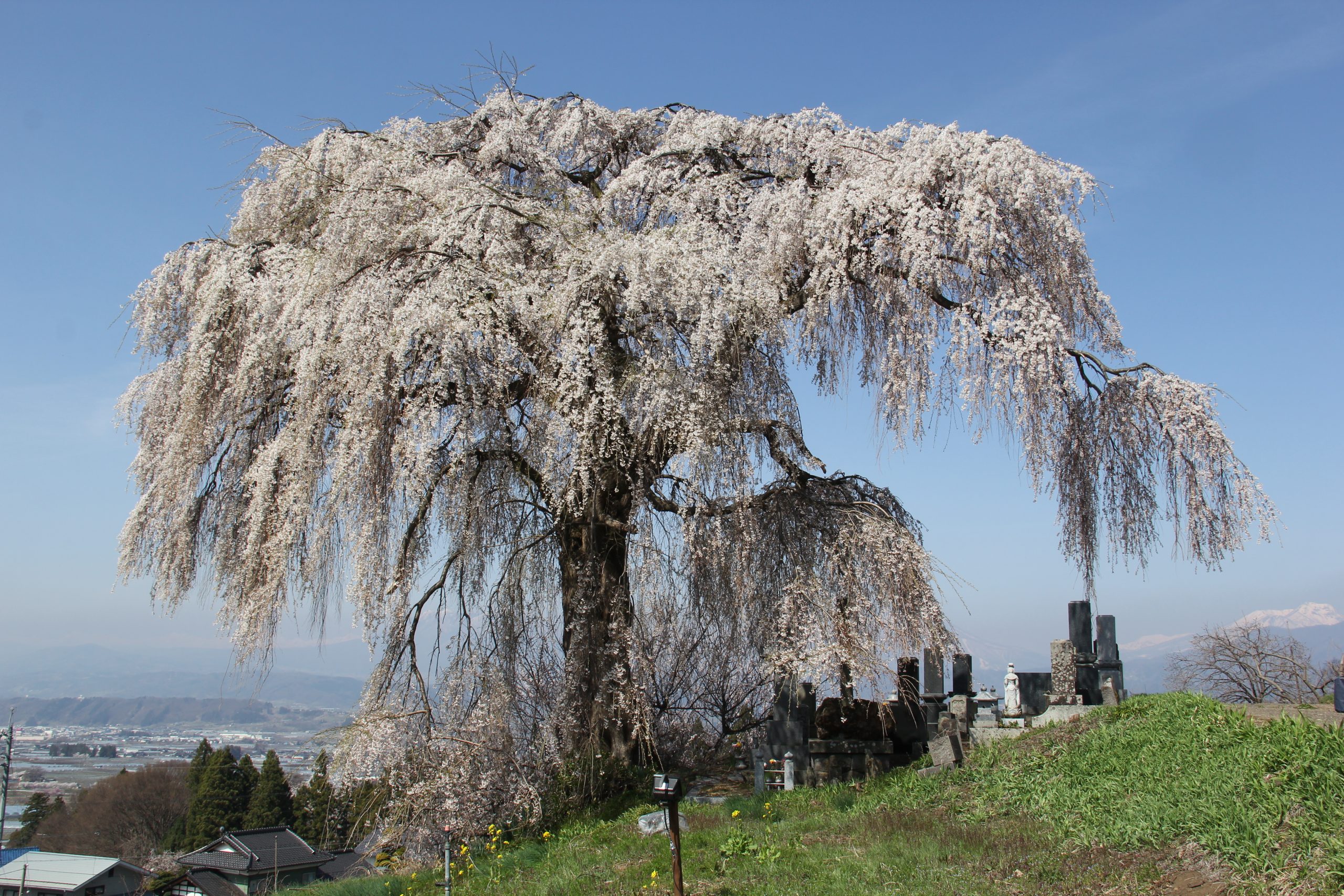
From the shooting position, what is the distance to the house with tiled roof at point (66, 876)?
80.2ft

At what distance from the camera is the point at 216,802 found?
32250 millimetres

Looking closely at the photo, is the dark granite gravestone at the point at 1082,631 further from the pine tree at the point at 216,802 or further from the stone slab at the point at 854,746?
the pine tree at the point at 216,802

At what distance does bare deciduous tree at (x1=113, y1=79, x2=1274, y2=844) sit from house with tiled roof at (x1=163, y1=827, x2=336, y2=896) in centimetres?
1657

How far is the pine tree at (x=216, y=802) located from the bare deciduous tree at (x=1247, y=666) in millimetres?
31377

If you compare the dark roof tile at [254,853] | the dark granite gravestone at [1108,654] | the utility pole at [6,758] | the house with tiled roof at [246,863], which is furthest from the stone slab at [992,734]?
the dark roof tile at [254,853]

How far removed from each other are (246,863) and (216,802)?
7.74 metres

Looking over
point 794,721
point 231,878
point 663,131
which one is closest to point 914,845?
point 794,721

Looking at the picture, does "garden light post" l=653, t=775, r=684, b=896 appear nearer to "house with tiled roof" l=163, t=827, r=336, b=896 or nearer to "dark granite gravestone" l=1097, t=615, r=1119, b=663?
"dark granite gravestone" l=1097, t=615, r=1119, b=663

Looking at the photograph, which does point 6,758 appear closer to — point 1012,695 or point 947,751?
point 947,751

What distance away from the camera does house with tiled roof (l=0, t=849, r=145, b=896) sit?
2444 cm

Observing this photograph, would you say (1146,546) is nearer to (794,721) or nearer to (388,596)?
(794,721)

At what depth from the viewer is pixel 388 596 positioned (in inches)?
362

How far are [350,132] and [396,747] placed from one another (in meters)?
7.69

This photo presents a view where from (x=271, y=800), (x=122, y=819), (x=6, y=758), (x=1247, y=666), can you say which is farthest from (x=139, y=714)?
(x=1247, y=666)
